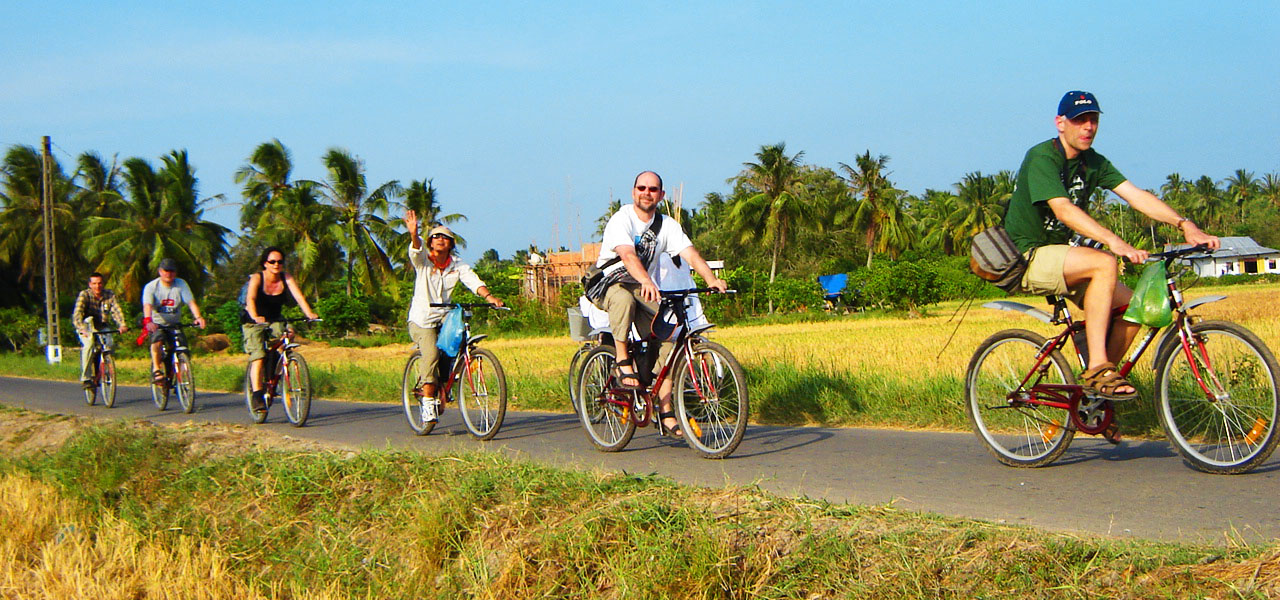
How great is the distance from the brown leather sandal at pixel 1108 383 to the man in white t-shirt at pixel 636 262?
231 cm

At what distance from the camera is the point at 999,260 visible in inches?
217

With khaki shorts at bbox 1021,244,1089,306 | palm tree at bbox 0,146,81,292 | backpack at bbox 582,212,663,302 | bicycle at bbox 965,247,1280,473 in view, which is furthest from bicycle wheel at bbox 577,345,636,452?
palm tree at bbox 0,146,81,292

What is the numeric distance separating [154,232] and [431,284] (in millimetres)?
45335

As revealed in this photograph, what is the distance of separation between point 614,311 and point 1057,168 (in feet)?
9.22

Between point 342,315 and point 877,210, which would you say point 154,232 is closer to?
point 342,315

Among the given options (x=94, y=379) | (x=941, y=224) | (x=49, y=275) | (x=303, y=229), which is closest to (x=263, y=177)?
(x=303, y=229)

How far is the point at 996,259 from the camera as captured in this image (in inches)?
217

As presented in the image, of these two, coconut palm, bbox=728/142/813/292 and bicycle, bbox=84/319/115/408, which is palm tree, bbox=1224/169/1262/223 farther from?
bicycle, bbox=84/319/115/408

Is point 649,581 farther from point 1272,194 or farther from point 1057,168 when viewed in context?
point 1272,194

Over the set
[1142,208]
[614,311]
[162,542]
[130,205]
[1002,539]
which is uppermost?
[130,205]

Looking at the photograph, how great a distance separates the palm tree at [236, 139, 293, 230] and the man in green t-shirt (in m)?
51.7

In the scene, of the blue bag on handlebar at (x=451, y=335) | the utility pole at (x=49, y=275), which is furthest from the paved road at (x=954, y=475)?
the utility pole at (x=49, y=275)

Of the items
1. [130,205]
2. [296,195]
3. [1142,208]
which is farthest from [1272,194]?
[1142,208]

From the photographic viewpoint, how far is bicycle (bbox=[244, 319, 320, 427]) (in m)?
9.95
